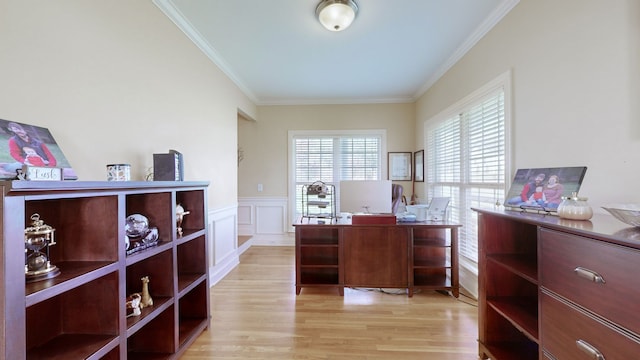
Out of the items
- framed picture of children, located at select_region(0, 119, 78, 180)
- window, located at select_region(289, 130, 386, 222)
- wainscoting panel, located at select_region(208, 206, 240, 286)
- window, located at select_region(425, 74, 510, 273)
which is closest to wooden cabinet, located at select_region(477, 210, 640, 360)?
window, located at select_region(425, 74, 510, 273)

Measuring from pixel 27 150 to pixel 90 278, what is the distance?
62 centimetres

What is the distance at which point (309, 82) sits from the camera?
376cm

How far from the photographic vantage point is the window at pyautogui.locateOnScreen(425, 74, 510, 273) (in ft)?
7.48

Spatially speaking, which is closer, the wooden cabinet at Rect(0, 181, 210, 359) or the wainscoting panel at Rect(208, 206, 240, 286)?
the wooden cabinet at Rect(0, 181, 210, 359)

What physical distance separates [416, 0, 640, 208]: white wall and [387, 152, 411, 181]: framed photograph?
2386 millimetres

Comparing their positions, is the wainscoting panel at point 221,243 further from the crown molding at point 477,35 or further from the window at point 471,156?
the crown molding at point 477,35

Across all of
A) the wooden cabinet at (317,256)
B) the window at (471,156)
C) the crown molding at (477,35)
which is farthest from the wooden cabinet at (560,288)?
the crown molding at (477,35)

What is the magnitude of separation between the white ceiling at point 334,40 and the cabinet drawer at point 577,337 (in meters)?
2.21

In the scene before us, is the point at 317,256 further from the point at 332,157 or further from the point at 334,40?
the point at 334,40

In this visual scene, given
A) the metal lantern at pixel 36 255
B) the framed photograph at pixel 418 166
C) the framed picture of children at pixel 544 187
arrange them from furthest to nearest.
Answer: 1. the framed photograph at pixel 418 166
2. the framed picture of children at pixel 544 187
3. the metal lantern at pixel 36 255

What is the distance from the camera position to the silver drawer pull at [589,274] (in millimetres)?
938

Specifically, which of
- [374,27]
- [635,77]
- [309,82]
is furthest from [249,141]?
[635,77]

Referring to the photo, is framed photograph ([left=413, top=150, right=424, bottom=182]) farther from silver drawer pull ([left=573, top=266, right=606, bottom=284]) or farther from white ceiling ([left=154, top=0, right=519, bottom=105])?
silver drawer pull ([left=573, top=266, right=606, bottom=284])

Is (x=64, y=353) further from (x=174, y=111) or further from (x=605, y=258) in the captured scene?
(x=605, y=258)
